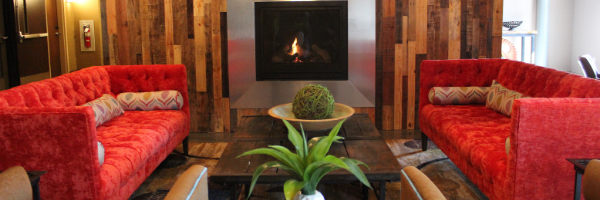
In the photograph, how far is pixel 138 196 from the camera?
10.1ft

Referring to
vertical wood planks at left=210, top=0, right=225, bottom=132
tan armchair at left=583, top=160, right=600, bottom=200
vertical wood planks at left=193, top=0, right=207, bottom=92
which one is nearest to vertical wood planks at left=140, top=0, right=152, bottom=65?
vertical wood planks at left=193, top=0, right=207, bottom=92

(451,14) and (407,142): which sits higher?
(451,14)

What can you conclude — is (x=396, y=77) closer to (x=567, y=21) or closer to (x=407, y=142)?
(x=407, y=142)

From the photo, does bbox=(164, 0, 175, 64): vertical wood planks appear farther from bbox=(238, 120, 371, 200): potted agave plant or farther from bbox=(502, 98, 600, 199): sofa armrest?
bbox=(238, 120, 371, 200): potted agave plant

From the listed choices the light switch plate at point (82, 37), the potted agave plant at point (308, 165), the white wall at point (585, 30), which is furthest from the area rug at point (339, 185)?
the white wall at point (585, 30)

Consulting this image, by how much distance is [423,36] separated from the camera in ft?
15.5

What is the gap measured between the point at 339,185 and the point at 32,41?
14.8 ft

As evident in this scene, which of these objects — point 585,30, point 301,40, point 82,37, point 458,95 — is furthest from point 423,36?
point 585,30

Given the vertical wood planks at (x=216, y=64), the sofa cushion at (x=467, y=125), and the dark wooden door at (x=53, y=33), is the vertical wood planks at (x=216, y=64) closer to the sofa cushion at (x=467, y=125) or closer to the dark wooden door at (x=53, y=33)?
the sofa cushion at (x=467, y=125)

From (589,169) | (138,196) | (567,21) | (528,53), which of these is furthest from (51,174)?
(567,21)

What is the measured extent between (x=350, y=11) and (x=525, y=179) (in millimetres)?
2690

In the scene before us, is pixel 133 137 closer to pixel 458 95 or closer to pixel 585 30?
pixel 458 95

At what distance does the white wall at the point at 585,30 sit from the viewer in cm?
788

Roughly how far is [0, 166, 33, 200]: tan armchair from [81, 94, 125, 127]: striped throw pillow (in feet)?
4.90
